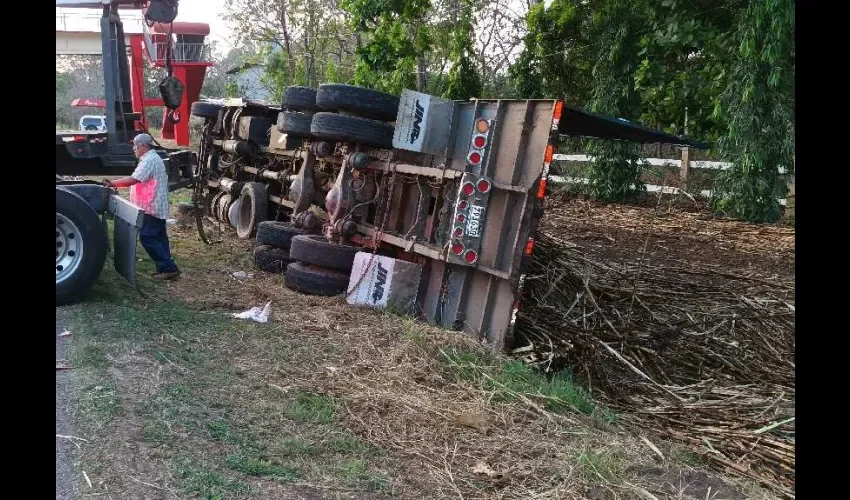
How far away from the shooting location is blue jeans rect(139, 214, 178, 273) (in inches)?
316

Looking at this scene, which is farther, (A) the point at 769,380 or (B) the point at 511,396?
(A) the point at 769,380

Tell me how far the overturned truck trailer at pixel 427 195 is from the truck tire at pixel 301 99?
2cm

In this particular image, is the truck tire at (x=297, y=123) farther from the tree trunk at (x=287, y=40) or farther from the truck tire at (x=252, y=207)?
the tree trunk at (x=287, y=40)

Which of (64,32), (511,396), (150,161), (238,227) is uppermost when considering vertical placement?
(64,32)

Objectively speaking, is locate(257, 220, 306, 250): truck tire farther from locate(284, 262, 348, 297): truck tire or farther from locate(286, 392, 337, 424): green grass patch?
locate(286, 392, 337, 424): green grass patch

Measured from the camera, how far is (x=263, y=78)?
27625 mm

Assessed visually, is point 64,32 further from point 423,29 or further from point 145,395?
point 423,29

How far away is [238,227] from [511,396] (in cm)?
706

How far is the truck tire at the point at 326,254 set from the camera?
7.56 meters

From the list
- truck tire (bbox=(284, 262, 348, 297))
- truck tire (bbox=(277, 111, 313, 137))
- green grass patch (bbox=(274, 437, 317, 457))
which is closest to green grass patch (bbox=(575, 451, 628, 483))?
green grass patch (bbox=(274, 437, 317, 457))

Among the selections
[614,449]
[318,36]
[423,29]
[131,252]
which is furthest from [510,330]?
[318,36]

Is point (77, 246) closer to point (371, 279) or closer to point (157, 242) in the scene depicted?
point (157, 242)

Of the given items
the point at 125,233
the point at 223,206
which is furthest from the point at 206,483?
the point at 223,206

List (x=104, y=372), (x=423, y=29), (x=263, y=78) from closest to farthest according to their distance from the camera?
(x=104, y=372) < (x=423, y=29) < (x=263, y=78)
